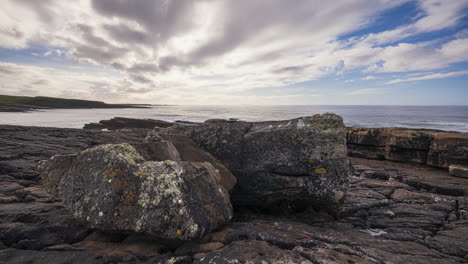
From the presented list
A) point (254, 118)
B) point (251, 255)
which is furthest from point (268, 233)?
point (254, 118)

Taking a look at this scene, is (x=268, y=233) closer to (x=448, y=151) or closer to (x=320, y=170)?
(x=320, y=170)

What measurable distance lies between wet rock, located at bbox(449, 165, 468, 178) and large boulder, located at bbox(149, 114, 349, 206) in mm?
10351

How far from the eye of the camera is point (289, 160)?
6195mm

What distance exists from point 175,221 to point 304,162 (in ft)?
13.0

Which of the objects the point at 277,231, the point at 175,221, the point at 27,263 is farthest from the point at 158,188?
the point at 277,231

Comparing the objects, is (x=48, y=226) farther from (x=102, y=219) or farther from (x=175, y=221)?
(x=175, y=221)

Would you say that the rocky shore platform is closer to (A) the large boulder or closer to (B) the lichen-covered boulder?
(A) the large boulder

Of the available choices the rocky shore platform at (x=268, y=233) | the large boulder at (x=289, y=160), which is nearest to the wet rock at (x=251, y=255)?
the rocky shore platform at (x=268, y=233)

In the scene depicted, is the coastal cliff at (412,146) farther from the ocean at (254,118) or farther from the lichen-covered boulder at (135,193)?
the ocean at (254,118)

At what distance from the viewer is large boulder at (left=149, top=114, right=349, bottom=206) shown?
5.99 metres

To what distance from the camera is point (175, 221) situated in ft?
12.0

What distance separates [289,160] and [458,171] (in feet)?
38.9

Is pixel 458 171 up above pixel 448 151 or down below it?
below

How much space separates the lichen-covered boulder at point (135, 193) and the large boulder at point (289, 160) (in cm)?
179
